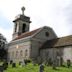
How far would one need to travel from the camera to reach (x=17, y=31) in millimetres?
51188

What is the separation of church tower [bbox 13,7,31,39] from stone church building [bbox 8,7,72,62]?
4.48 m

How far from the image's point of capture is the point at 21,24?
51.1 m

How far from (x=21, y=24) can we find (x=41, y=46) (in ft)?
40.7

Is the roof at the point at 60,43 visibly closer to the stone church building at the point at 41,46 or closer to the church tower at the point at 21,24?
the stone church building at the point at 41,46

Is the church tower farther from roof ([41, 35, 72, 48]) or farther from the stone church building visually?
roof ([41, 35, 72, 48])

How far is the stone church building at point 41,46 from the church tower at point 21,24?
14.7ft

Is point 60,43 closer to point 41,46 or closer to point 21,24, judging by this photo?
point 41,46

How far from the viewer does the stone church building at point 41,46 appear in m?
34.3

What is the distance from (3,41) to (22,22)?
1203 cm

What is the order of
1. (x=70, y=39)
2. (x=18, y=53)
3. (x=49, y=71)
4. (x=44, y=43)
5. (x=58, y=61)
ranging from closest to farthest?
(x=49, y=71), (x=58, y=61), (x=70, y=39), (x=44, y=43), (x=18, y=53)

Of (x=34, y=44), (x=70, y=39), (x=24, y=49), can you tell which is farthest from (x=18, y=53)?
(x=70, y=39)

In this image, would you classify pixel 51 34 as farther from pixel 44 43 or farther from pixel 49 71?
pixel 49 71

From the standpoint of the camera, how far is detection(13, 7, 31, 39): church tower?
5097 cm

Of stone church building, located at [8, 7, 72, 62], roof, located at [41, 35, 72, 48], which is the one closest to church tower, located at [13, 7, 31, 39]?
stone church building, located at [8, 7, 72, 62]
